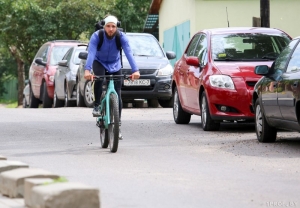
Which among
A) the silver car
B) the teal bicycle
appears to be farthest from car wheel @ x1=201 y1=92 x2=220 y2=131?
the silver car

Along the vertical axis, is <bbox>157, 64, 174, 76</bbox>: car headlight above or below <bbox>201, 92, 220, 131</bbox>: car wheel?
below

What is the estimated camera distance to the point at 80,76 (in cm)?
2567

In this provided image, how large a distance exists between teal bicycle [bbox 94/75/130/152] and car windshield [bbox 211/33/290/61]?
147 inches

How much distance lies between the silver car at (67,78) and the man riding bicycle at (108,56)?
514 inches

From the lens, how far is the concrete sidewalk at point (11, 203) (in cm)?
778

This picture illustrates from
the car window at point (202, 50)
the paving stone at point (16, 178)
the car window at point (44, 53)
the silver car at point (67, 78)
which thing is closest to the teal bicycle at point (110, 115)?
the car window at point (202, 50)

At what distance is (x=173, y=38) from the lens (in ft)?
135

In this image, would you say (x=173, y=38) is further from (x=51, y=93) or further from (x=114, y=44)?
(x=114, y=44)

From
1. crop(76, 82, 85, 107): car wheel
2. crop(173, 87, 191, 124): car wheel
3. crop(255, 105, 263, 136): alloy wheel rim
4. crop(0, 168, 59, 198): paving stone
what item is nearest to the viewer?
crop(0, 168, 59, 198): paving stone

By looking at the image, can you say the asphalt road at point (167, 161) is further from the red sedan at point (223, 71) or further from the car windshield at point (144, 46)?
the car windshield at point (144, 46)

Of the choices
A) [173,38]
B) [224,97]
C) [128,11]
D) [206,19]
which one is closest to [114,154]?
[224,97]

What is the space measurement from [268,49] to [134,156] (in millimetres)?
5380

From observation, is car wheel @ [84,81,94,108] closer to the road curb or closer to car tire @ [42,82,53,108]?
car tire @ [42,82,53,108]

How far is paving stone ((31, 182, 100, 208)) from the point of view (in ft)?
22.5
